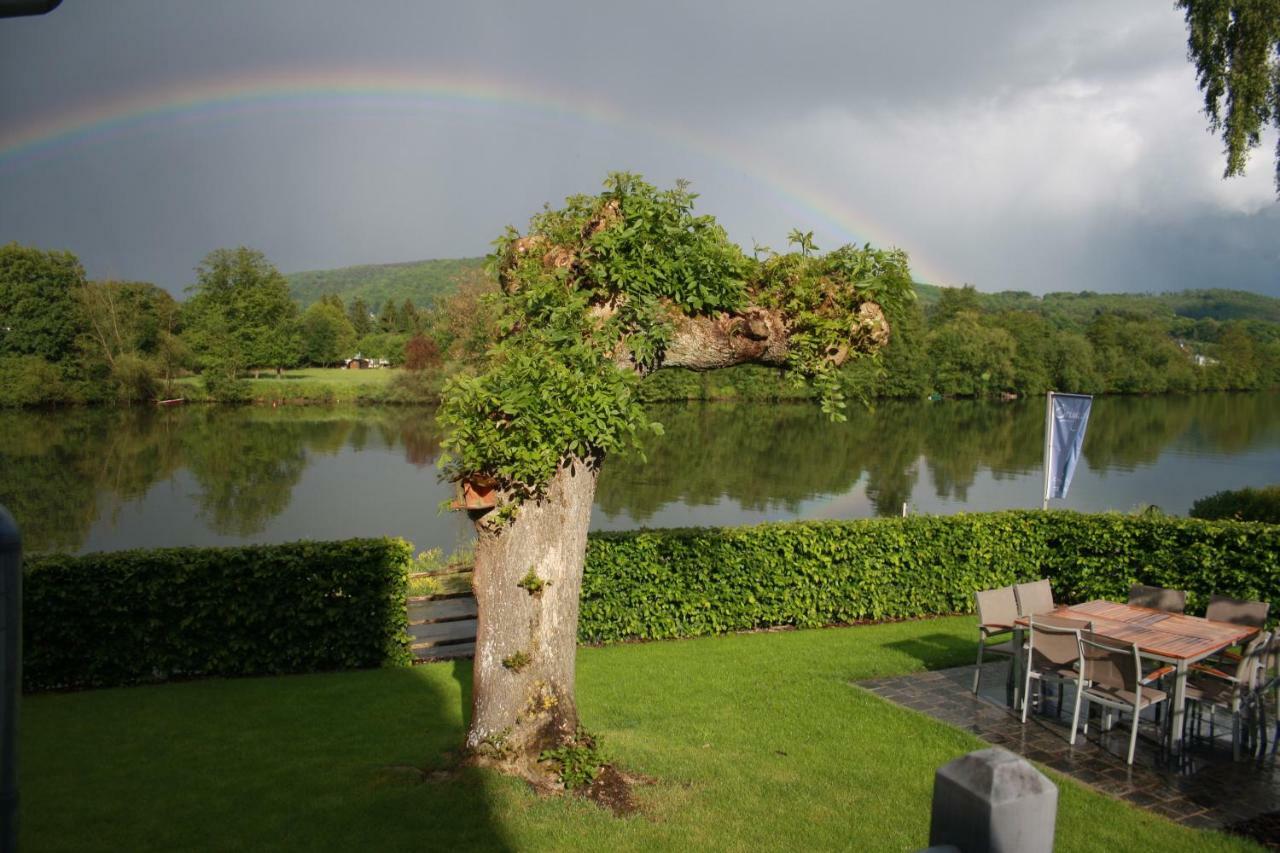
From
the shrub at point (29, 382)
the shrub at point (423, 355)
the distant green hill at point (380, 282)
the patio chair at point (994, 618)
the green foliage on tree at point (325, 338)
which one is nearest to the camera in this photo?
the patio chair at point (994, 618)

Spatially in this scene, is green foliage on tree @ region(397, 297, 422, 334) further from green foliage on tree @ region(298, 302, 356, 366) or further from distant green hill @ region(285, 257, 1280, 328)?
distant green hill @ region(285, 257, 1280, 328)

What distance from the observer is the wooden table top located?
23.1ft

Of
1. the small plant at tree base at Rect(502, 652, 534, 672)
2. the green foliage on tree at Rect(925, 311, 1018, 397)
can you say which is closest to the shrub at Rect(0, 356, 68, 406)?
the small plant at tree base at Rect(502, 652, 534, 672)

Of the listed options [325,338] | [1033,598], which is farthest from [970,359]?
[1033,598]

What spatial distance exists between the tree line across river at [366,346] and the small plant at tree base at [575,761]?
27229 millimetres

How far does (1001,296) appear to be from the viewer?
14288cm

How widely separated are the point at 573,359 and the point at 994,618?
531cm

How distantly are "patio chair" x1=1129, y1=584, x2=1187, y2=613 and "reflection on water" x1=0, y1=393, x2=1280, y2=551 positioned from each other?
12.8m

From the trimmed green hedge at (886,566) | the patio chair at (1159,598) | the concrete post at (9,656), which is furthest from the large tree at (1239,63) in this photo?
the concrete post at (9,656)

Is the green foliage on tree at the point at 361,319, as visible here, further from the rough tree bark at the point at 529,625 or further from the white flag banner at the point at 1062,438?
the rough tree bark at the point at 529,625

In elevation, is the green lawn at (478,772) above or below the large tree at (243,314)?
below

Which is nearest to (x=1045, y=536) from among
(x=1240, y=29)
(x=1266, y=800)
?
(x=1266, y=800)

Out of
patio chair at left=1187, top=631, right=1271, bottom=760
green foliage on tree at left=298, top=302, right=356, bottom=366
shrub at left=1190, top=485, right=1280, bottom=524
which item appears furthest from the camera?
green foliage on tree at left=298, top=302, right=356, bottom=366

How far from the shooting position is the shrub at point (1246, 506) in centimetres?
1808
